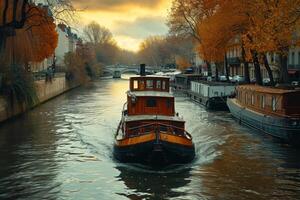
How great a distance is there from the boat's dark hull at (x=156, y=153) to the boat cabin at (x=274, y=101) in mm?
7231

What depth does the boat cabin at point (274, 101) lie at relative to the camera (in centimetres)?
2561

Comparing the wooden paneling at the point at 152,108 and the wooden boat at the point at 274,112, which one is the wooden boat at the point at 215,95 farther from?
the wooden paneling at the point at 152,108

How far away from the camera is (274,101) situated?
2722cm

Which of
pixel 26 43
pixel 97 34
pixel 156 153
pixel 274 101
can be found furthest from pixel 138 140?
pixel 97 34

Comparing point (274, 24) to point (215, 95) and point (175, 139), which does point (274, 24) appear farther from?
point (215, 95)

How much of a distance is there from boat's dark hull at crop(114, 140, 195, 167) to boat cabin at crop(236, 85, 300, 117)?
23.7 feet

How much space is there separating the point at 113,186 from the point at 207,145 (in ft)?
29.9

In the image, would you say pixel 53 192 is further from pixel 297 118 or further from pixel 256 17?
pixel 256 17

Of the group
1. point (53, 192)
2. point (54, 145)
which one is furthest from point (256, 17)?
point (53, 192)

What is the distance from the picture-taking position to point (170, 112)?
24.0m

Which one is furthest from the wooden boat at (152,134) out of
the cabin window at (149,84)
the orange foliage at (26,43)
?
the orange foliage at (26,43)

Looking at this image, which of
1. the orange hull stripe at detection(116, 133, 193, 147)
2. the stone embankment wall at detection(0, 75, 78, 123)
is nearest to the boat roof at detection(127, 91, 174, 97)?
the orange hull stripe at detection(116, 133, 193, 147)

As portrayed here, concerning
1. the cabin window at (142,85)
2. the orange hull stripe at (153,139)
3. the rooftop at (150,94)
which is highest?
the cabin window at (142,85)

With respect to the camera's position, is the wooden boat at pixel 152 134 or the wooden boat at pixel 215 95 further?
the wooden boat at pixel 215 95
